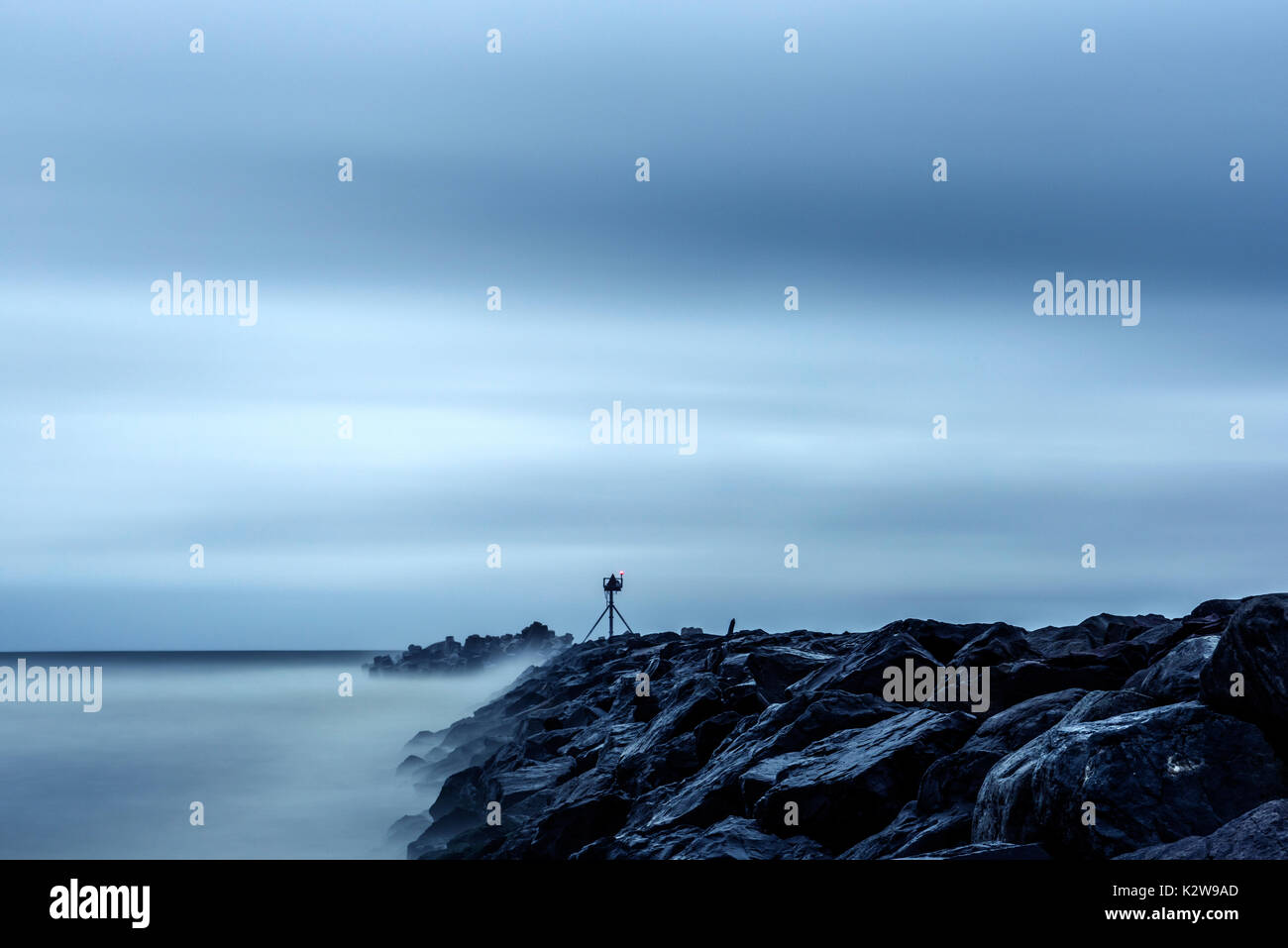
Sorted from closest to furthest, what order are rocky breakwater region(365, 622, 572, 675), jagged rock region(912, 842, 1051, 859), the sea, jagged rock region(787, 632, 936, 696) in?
jagged rock region(912, 842, 1051, 859)
jagged rock region(787, 632, 936, 696)
the sea
rocky breakwater region(365, 622, 572, 675)

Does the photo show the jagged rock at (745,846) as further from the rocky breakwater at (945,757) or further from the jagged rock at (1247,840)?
the jagged rock at (1247,840)

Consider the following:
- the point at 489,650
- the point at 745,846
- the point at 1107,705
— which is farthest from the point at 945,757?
the point at 489,650

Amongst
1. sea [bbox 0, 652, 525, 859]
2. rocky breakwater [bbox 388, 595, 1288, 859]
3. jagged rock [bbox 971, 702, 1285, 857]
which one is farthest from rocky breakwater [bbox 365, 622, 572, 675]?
jagged rock [bbox 971, 702, 1285, 857]

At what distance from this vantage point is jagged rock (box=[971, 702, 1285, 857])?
8.70 metres

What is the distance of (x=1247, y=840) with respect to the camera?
749 cm

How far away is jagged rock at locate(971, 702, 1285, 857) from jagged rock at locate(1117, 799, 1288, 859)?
793 mm

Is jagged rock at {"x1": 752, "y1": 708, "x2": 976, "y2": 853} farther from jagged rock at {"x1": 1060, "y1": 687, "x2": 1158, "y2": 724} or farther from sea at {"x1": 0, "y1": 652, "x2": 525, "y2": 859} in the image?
sea at {"x1": 0, "y1": 652, "x2": 525, "y2": 859}

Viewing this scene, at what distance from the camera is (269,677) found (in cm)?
16575

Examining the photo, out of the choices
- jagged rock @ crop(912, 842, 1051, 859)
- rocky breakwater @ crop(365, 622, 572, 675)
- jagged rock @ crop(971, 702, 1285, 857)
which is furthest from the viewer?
rocky breakwater @ crop(365, 622, 572, 675)

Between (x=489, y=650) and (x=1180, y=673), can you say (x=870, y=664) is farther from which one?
(x=489, y=650)

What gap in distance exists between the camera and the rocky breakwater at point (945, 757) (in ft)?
29.1

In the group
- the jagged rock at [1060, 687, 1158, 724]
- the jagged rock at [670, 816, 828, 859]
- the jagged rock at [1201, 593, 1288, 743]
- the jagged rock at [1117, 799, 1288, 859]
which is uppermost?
the jagged rock at [1201, 593, 1288, 743]
